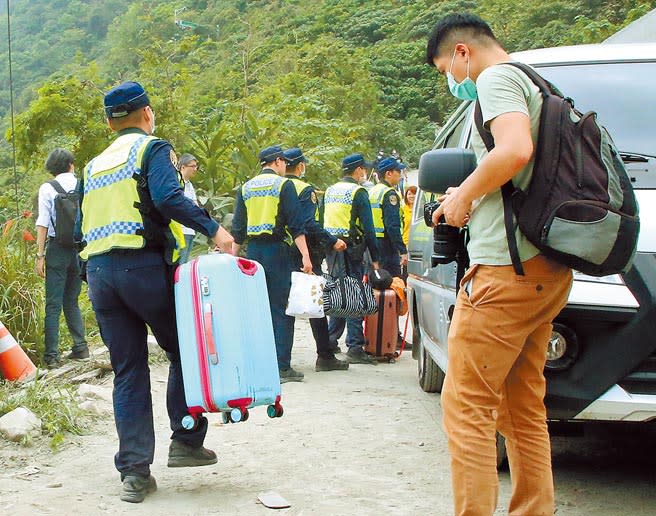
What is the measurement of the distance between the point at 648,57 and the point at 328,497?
2.76 m

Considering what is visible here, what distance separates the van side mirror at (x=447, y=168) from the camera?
12.0 ft

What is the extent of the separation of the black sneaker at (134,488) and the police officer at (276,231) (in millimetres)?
3395

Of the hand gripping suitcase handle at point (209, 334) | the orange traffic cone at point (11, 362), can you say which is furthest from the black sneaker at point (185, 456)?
the orange traffic cone at point (11, 362)

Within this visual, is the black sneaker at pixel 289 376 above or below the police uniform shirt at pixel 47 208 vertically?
below

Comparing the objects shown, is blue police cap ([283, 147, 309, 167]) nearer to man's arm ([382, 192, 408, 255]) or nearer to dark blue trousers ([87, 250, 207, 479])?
man's arm ([382, 192, 408, 255])

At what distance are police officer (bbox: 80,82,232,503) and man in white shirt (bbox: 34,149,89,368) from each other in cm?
342

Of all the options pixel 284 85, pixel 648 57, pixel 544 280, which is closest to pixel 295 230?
pixel 648 57

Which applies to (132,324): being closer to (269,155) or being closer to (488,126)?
(488,126)

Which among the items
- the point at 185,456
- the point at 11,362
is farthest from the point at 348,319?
the point at 185,456

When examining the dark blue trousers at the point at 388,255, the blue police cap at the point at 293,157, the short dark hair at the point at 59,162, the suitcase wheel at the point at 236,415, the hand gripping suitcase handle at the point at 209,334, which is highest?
the short dark hair at the point at 59,162

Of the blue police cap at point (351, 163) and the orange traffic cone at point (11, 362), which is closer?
the orange traffic cone at point (11, 362)

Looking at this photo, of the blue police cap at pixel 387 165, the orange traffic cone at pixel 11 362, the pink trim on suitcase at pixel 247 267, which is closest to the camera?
the pink trim on suitcase at pixel 247 267

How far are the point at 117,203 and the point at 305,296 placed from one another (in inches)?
133

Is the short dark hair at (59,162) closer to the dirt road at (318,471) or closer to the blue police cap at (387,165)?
→ the dirt road at (318,471)
